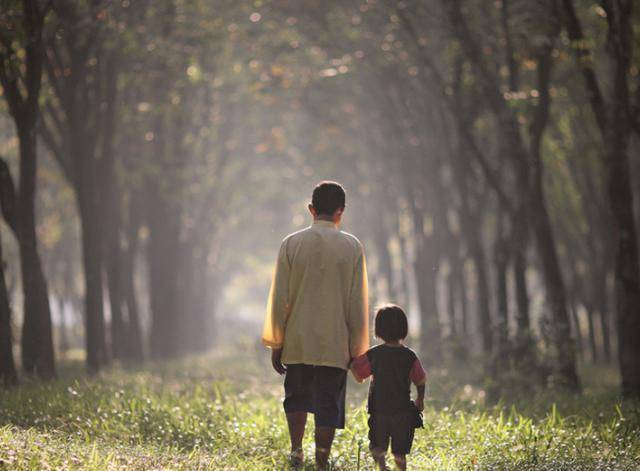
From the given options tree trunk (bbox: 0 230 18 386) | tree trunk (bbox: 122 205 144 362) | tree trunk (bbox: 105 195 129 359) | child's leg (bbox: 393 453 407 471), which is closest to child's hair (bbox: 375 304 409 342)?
child's leg (bbox: 393 453 407 471)

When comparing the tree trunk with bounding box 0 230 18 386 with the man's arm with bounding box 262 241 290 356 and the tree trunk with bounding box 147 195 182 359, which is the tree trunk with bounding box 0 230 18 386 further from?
the tree trunk with bounding box 147 195 182 359

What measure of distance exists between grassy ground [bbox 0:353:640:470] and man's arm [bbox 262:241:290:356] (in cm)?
95

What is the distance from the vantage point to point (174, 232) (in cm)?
2581

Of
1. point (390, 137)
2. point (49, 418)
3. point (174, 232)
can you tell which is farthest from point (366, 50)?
point (49, 418)

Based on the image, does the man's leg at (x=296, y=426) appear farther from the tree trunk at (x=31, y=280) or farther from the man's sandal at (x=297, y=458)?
the tree trunk at (x=31, y=280)

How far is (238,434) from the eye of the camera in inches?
341

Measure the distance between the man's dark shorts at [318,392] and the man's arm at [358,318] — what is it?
0.69ft

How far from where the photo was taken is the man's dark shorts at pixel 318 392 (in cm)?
682

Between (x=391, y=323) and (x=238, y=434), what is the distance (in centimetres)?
257

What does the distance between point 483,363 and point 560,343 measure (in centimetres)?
310

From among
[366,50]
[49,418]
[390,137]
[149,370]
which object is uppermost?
[366,50]

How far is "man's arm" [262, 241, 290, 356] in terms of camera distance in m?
6.97

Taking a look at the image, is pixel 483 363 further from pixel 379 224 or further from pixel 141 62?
pixel 379 224

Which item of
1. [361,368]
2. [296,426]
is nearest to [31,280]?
[296,426]
